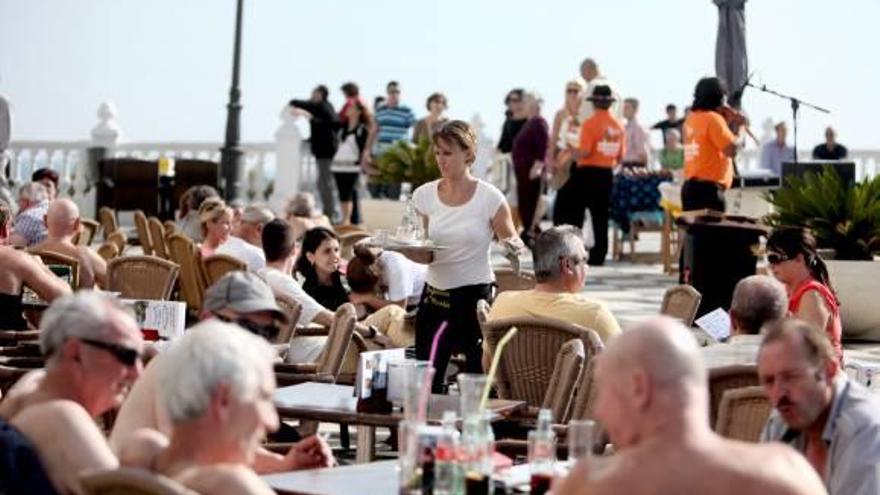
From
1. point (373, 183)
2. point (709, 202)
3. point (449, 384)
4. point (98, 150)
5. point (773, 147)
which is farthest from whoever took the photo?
point (98, 150)

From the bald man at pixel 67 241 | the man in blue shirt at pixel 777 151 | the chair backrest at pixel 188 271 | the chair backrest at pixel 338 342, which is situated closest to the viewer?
the chair backrest at pixel 338 342

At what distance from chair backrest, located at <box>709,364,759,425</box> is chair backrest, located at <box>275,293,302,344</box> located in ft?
9.42

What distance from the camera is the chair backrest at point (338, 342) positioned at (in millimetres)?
9977

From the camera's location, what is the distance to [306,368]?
9.87 m

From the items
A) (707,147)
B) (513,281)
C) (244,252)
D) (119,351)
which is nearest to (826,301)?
(513,281)

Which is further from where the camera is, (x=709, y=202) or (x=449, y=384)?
(x=709, y=202)

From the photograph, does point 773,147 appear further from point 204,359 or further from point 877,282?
point 204,359

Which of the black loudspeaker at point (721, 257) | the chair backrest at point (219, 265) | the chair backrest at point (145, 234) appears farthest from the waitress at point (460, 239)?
the chair backrest at point (145, 234)

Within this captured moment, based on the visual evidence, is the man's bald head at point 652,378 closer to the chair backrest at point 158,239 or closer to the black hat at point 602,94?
the chair backrest at point 158,239

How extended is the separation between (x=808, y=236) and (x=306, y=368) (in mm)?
2228

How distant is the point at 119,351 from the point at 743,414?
242cm

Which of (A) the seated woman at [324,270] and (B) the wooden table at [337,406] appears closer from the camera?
(B) the wooden table at [337,406]

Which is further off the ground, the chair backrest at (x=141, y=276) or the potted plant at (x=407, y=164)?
the potted plant at (x=407, y=164)

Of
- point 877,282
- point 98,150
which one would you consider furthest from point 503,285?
point 98,150
